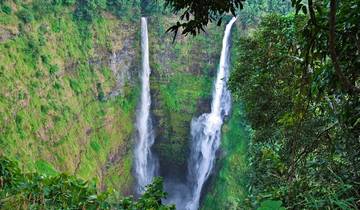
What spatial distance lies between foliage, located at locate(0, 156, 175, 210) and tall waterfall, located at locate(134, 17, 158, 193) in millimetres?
17904

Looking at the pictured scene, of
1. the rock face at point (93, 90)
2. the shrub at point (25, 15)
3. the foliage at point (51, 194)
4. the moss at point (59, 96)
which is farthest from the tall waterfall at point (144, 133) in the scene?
the foliage at point (51, 194)

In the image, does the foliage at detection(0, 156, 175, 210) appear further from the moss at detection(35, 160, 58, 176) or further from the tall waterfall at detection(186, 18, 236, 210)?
the tall waterfall at detection(186, 18, 236, 210)

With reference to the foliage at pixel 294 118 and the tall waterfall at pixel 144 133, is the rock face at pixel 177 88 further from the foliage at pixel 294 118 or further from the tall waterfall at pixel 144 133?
the foliage at pixel 294 118

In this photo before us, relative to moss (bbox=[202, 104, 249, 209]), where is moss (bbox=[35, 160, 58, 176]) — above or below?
above

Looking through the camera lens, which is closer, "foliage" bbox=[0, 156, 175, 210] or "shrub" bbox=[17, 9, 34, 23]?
"foliage" bbox=[0, 156, 175, 210]

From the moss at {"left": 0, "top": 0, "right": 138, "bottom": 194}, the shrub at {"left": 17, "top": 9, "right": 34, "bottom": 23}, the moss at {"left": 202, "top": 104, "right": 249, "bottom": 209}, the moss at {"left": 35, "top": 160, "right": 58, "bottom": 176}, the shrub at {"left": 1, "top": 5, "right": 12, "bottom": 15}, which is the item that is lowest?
the moss at {"left": 202, "top": 104, "right": 249, "bottom": 209}

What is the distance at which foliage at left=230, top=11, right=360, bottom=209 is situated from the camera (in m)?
2.79

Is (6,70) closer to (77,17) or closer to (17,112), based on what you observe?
(17,112)

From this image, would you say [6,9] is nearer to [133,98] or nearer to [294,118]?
[133,98]

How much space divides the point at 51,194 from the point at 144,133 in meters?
18.9

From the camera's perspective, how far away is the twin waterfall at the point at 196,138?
21830 millimetres

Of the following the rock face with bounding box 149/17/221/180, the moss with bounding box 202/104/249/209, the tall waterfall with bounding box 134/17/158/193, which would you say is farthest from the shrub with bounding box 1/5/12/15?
the moss with bounding box 202/104/249/209

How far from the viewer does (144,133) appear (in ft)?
73.8

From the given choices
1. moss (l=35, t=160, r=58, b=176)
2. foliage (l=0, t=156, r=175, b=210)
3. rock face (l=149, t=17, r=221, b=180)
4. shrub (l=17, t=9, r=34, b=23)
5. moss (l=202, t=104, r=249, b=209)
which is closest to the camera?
foliage (l=0, t=156, r=175, b=210)
